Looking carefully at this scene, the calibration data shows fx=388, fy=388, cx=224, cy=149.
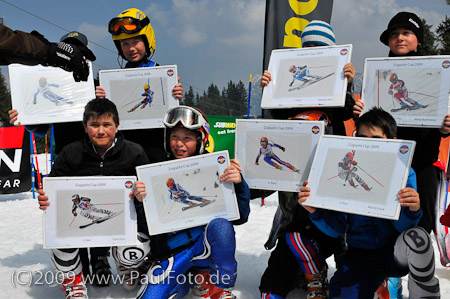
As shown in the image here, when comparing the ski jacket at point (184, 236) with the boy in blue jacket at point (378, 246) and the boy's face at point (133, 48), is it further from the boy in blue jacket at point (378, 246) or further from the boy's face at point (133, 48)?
the boy's face at point (133, 48)

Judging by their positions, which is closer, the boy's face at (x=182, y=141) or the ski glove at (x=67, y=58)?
the ski glove at (x=67, y=58)

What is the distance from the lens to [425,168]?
3139mm

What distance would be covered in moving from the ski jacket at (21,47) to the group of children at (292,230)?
63 cm

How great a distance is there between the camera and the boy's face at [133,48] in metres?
3.64

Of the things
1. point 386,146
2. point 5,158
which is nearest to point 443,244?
point 386,146

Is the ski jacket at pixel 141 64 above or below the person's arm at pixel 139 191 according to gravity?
above

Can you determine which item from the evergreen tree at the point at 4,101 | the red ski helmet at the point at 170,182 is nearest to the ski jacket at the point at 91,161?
the red ski helmet at the point at 170,182

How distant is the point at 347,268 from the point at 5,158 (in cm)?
735

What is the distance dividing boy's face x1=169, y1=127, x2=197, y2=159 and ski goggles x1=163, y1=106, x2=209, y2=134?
Result: 8 cm

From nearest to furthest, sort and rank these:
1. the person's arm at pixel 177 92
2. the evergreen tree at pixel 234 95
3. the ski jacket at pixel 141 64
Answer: the person's arm at pixel 177 92 → the ski jacket at pixel 141 64 → the evergreen tree at pixel 234 95

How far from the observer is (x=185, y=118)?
297 centimetres

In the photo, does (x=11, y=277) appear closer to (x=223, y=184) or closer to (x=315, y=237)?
(x=223, y=184)

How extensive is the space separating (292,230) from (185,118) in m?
1.21

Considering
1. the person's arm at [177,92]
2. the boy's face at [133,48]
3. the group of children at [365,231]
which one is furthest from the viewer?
the boy's face at [133,48]
